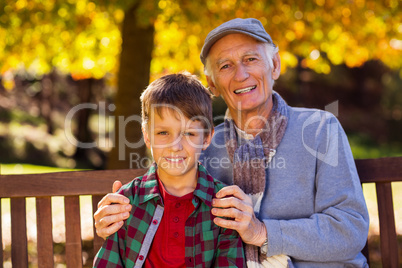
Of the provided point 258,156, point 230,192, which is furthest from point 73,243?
point 258,156

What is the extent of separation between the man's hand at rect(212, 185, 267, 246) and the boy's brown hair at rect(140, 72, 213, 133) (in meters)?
0.42

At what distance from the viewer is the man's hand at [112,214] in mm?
2229

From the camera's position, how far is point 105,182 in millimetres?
2779

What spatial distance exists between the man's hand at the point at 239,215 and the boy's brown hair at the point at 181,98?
0.42 metres

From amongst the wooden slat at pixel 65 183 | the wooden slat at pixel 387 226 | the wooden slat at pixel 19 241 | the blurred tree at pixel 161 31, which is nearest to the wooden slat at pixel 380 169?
the wooden slat at pixel 387 226

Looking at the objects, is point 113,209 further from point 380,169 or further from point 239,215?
point 380,169

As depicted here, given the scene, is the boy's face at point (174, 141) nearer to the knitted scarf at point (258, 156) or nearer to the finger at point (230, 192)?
the finger at point (230, 192)

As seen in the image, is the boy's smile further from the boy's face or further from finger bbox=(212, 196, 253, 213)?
finger bbox=(212, 196, 253, 213)

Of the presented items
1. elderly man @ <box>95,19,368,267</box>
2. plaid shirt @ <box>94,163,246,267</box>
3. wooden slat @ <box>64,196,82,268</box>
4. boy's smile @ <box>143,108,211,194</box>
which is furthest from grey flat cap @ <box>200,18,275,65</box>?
wooden slat @ <box>64,196,82,268</box>

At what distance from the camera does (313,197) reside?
8.18 feet

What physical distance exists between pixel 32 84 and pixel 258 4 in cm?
1683

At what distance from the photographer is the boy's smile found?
89.4 inches

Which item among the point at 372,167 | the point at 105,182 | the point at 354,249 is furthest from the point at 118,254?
the point at 372,167

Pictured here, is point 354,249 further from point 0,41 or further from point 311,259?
point 0,41
